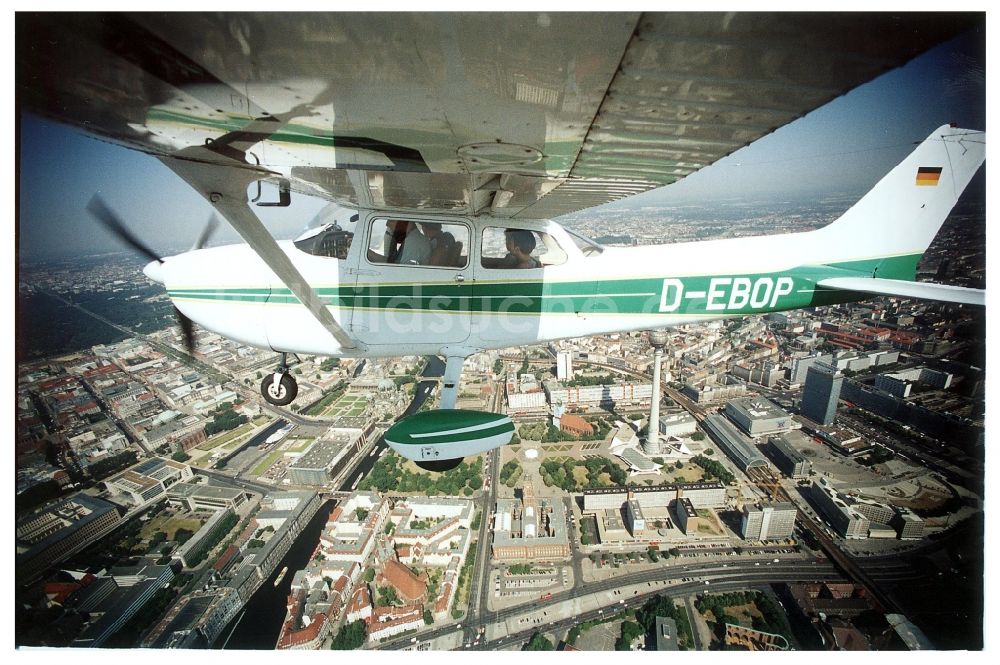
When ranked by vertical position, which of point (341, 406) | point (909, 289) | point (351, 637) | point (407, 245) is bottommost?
point (351, 637)

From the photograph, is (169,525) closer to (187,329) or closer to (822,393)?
(187,329)

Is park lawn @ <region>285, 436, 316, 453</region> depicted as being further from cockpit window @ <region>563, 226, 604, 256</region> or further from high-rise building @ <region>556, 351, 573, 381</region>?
cockpit window @ <region>563, 226, 604, 256</region>

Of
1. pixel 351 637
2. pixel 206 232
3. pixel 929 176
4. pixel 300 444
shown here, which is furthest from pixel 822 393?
pixel 300 444

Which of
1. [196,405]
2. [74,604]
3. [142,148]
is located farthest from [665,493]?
[196,405]

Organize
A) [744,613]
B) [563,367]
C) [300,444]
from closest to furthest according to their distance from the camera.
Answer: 1. [744,613]
2. [300,444]
3. [563,367]

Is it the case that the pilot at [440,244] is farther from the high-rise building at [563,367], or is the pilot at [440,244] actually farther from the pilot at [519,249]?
the high-rise building at [563,367]

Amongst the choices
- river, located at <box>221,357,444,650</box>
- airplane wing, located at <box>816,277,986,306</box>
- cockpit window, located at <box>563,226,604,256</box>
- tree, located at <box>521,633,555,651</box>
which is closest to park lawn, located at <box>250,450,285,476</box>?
river, located at <box>221,357,444,650</box>
